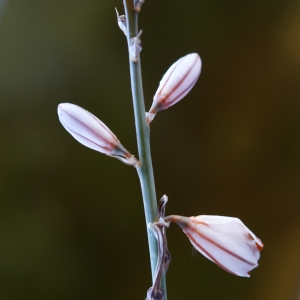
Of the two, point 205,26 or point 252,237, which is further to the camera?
point 205,26

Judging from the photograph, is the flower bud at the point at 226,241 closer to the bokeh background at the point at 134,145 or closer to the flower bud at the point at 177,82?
the flower bud at the point at 177,82

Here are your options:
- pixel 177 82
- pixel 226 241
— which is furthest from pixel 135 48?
pixel 226 241

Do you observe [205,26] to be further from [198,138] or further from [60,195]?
[60,195]

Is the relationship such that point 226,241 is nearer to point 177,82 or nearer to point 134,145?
point 177,82

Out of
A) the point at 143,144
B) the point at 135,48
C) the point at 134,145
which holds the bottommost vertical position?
the point at 134,145

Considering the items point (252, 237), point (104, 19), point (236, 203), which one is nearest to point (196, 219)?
point (252, 237)

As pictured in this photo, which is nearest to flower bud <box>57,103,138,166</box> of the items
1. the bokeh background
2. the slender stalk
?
the slender stalk

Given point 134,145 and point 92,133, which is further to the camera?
point 134,145

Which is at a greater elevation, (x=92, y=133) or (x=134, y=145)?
(x=92, y=133)
